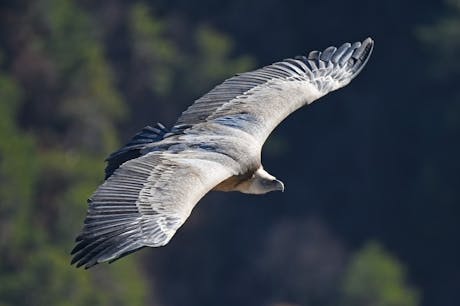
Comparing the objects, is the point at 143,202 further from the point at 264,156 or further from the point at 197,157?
the point at 264,156

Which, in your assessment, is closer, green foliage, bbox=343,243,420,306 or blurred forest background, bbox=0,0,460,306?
blurred forest background, bbox=0,0,460,306

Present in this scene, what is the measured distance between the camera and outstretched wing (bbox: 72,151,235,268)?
481 inches

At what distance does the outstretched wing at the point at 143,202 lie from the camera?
12.2 m

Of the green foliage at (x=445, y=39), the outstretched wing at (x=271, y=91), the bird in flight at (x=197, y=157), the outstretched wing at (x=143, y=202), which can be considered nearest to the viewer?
the outstretched wing at (x=143, y=202)

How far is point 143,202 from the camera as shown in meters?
12.7

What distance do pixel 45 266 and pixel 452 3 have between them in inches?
374

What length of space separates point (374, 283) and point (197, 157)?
636 inches

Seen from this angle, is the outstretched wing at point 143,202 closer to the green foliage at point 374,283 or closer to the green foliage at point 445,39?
the green foliage at point 374,283

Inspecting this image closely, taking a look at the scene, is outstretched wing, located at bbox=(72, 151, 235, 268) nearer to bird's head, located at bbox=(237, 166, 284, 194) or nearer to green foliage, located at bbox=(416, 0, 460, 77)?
bird's head, located at bbox=(237, 166, 284, 194)

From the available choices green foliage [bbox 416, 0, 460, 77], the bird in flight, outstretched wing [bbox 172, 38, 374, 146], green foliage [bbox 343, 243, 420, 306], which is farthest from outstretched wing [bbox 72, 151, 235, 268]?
green foliage [bbox 416, 0, 460, 77]

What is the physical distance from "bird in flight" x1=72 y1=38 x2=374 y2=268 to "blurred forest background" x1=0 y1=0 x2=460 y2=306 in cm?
1168

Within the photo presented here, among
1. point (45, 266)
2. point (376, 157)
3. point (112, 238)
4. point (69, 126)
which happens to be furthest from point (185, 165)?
point (376, 157)

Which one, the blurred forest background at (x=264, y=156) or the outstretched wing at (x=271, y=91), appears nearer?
the outstretched wing at (x=271, y=91)

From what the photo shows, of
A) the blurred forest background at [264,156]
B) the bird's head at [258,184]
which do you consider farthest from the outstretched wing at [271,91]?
the blurred forest background at [264,156]
